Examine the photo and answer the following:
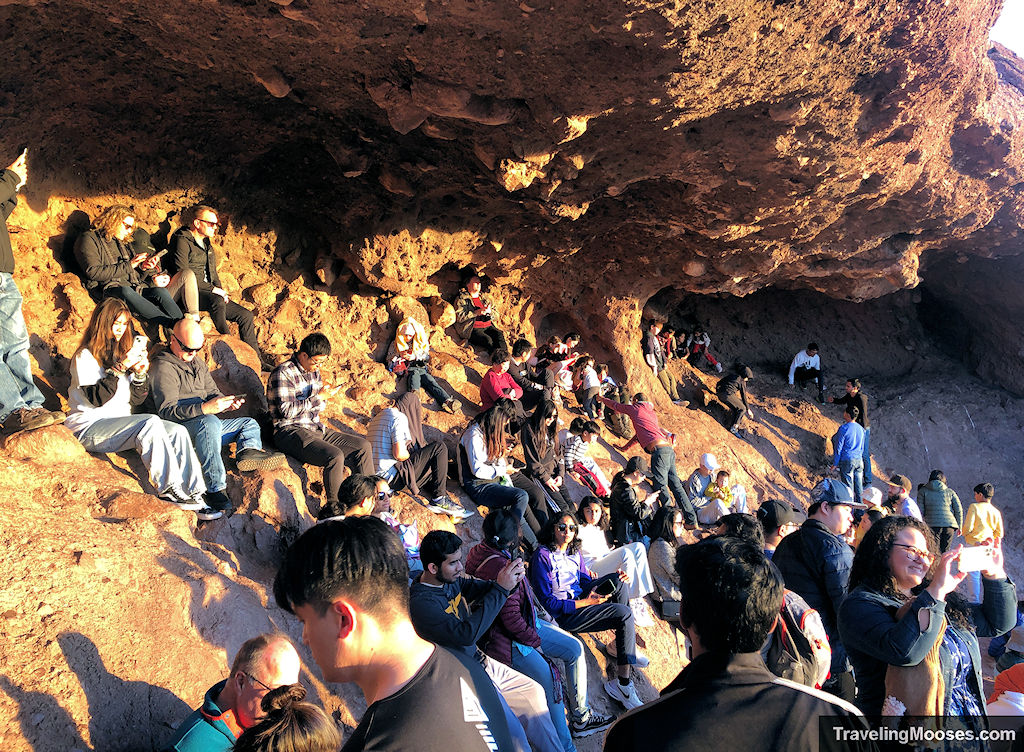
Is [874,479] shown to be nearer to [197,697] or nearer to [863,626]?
[863,626]

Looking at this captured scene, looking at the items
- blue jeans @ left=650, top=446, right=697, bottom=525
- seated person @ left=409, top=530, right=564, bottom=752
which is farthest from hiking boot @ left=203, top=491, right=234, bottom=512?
blue jeans @ left=650, top=446, right=697, bottom=525

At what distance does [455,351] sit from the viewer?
9742 mm

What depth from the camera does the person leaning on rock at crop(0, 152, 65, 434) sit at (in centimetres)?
432

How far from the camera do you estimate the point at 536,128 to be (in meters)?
6.19

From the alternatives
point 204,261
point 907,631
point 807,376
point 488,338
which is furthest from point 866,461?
point 204,261

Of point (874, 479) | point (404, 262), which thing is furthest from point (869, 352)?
point (404, 262)

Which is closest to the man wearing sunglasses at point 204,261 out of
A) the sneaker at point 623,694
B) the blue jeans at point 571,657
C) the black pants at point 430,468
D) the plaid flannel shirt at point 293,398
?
the plaid flannel shirt at point 293,398

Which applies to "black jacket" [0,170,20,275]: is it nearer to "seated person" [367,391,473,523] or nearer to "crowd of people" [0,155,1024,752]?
"crowd of people" [0,155,1024,752]

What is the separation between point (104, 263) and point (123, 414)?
7.83 feet

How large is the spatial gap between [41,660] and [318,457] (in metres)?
2.78

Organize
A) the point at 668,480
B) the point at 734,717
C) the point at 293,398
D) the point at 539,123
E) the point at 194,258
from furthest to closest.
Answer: the point at 668,480 < the point at 194,258 < the point at 539,123 < the point at 293,398 < the point at 734,717

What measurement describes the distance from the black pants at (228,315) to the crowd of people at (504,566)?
25mm

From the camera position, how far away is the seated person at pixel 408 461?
20.1 feet

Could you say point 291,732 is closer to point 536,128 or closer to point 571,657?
point 571,657
